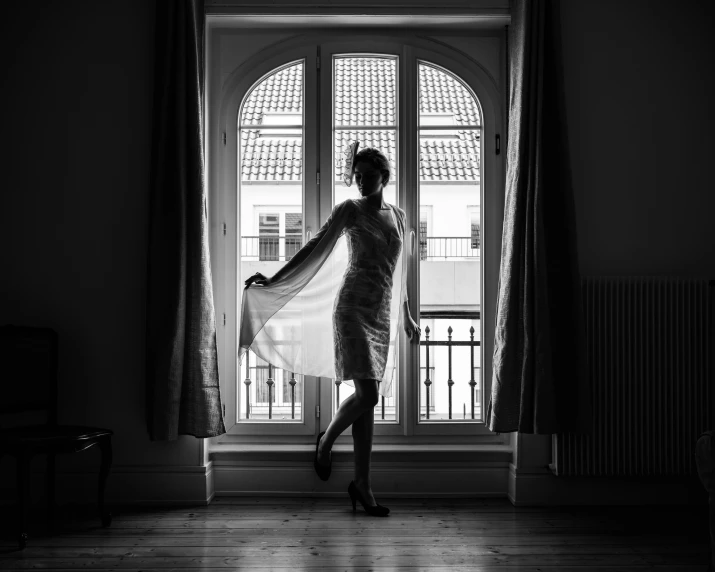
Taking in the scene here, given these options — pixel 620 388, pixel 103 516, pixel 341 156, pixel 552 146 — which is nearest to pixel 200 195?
pixel 341 156

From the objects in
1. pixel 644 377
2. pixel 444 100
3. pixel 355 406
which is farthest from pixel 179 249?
pixel 644 377

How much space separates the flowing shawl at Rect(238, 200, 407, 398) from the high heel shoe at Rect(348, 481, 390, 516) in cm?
48

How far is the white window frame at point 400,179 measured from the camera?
124 inches

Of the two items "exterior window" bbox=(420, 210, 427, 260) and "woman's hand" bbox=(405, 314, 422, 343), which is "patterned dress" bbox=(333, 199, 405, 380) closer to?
"woman's hand" bbox=(405, 314, 422, 343)

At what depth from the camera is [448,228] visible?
10.4 feet

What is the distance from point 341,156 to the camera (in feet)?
10.4

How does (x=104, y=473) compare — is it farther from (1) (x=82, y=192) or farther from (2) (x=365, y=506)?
(1) (x=82, y=192)

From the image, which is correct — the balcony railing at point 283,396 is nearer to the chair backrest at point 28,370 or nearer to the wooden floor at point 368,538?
the wooden floor at point 368,538

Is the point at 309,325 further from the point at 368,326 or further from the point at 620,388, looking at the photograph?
the point at 620,388

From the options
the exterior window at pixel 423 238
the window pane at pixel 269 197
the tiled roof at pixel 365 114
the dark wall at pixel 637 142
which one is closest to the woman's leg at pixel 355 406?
the window pane at pixel 269 197

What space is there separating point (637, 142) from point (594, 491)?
1.79 m

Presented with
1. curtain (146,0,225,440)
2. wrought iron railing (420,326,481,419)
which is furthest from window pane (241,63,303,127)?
wrought iron railing (420,326,481,419)

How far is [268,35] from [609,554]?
296cm

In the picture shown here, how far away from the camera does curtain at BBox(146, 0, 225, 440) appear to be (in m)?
2.80
